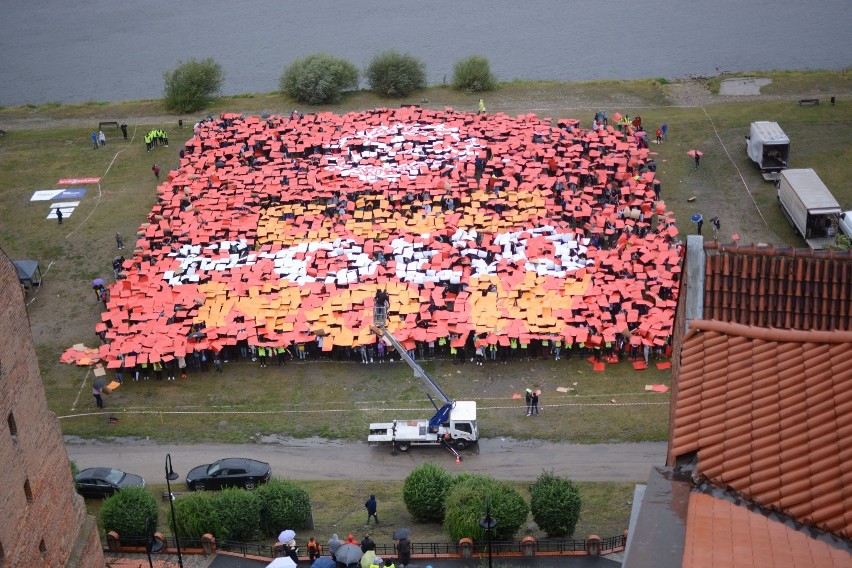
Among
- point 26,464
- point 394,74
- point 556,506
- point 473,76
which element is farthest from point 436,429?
point 394,74

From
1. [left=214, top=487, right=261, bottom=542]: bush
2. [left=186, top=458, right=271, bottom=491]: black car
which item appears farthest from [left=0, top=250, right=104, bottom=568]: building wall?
[left=186, top=458, right=271, bottom=491]: black car

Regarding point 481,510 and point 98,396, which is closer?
point 481,510

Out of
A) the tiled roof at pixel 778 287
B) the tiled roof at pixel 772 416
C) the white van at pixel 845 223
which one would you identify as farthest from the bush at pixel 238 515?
the white van at pixel 845 223

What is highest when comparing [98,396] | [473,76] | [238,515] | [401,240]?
[473,76]

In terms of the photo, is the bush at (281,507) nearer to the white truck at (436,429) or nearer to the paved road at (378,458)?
the paved road at (378,458)

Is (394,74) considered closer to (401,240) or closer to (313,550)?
(401,240)
